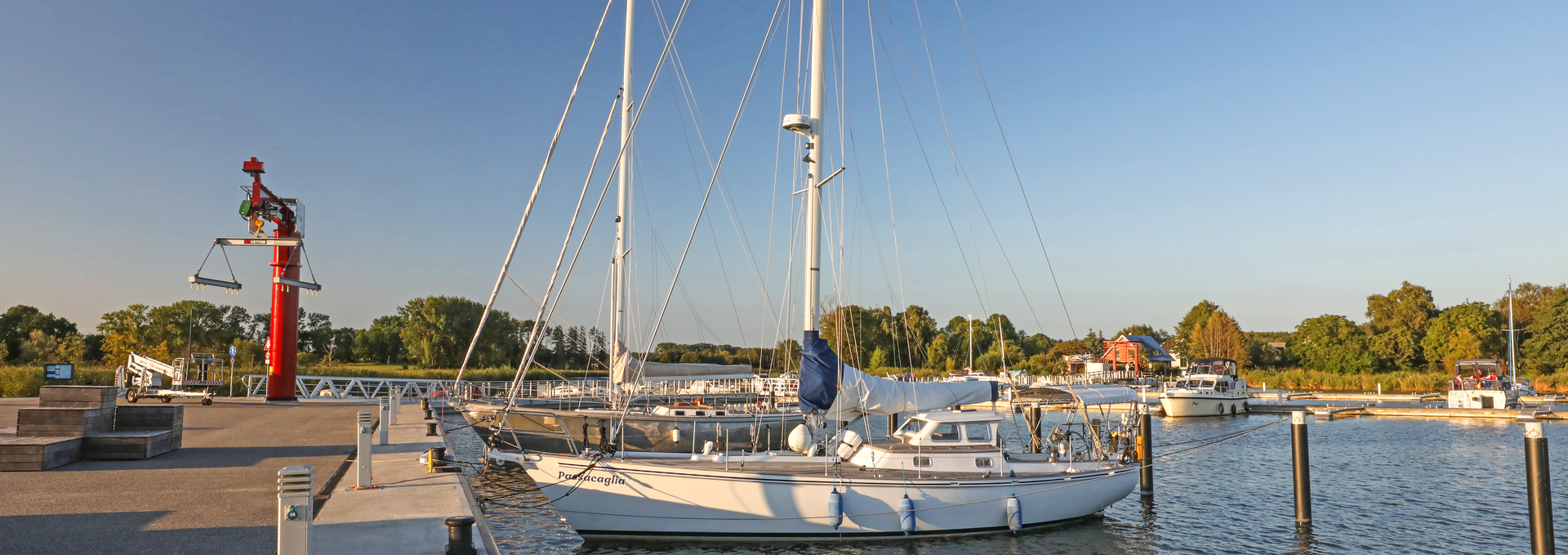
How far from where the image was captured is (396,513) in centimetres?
1095

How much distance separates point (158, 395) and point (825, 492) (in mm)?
34737

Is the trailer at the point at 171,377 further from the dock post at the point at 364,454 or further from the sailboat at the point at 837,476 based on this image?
the sailboat at the point at 837,476

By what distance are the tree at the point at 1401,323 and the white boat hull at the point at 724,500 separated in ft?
306

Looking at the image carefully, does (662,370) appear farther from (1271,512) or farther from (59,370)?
(59,370)

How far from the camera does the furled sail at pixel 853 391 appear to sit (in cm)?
1633

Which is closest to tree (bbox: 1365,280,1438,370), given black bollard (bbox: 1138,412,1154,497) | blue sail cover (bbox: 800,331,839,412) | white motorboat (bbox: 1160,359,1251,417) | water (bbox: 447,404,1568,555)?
white motorboat (bbox: 1160,359,1251,417)

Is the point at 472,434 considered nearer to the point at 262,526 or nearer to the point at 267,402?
the point at 267,402

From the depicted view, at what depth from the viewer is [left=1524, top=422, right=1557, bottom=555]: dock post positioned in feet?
44.1

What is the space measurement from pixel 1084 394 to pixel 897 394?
4.64 meters

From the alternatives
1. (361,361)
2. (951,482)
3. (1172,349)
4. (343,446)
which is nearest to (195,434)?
(343,446)

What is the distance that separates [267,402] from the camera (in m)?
38.2

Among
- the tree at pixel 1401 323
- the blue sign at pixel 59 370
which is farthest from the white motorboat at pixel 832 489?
the tree at pixel 1401 323

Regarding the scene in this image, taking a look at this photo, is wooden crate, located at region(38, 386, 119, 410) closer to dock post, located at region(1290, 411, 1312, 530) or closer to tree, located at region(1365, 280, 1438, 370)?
dock post, located at region(1290, 411, 1312, 530)

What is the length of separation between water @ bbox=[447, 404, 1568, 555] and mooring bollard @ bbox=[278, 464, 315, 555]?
8750mm
